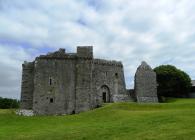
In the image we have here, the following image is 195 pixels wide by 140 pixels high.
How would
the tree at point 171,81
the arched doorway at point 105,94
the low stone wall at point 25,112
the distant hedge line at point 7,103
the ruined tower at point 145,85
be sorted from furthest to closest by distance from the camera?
the distant hedge line at point 7,103, the tree at point 171,81, the ruined tower at point 145,85, the arched doorway at point 105,94, the low stone wall at point 25,112

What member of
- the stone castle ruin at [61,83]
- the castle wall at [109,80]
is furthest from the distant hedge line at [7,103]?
the castle wall at [109,80]

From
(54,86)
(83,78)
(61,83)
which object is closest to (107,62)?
(83,78)

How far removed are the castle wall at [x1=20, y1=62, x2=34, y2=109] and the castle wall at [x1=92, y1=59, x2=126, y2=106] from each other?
32.7ft

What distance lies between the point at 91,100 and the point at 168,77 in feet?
81.6

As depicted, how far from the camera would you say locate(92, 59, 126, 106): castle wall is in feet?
191

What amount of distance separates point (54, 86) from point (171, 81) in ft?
95.1

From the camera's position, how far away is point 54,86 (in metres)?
53.8

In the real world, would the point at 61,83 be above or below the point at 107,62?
below

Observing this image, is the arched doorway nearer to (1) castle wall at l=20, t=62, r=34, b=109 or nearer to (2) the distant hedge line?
(1) castle wall at l=20, t=62, r=34, b=109

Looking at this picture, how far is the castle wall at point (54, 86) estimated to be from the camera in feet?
174

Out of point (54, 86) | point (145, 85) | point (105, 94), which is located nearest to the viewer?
point (54, 86)

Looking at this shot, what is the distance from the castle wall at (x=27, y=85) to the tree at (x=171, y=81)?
28.5m

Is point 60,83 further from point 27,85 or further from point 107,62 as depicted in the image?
point 107,62

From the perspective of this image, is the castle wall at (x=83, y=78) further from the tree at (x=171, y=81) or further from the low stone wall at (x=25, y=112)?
the tree at (x=171, y=81)
